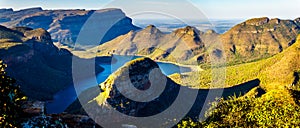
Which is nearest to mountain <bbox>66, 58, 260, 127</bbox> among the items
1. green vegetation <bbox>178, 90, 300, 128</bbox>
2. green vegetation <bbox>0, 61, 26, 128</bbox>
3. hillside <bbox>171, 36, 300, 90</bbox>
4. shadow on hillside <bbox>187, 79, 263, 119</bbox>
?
shadow on hillside <bbox>187, 79, 263, 119</bbox>

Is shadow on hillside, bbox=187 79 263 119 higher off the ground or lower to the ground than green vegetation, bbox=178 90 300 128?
lower

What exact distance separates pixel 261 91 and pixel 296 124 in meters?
132

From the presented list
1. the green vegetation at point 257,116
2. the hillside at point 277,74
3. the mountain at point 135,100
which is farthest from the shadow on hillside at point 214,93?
the green vegetation at point 257,116

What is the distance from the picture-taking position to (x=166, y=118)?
103375mm

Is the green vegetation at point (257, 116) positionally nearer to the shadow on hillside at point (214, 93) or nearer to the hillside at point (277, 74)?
the shadow on hillside at point (214, 93)

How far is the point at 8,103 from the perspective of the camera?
16422mm

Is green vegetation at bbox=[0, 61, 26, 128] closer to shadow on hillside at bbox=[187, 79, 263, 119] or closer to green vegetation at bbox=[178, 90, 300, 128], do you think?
green vegetation at bbox=[178, 90, 300, 128]

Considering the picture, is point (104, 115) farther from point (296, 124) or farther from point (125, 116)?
point (296, 124)

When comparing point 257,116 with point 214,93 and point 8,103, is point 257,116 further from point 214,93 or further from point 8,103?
point 214,93

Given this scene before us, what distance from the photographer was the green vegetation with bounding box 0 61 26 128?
15539 mm

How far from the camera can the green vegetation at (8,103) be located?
15.5 m

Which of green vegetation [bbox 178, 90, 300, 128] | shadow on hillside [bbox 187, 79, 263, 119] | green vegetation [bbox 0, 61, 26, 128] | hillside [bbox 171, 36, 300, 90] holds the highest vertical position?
green vegetation [bbox 0, 61, 26, 128]

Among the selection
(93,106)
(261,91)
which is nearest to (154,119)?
(93,106)

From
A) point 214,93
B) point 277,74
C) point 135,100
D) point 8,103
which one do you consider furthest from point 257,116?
point 277,74
